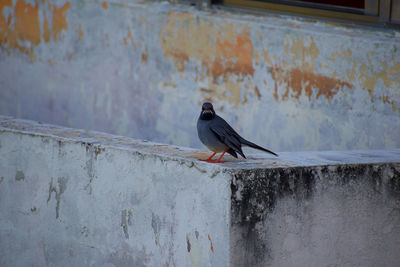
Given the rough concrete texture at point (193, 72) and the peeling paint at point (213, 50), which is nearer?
the rough concrete texture at point (193, 72)

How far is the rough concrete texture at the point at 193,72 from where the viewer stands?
216 inches

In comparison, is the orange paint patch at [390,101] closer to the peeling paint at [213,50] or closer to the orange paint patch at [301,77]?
the orange paint patch at [301,77]

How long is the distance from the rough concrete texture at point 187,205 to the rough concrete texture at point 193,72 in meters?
1.29

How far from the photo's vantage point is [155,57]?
21.5 feet

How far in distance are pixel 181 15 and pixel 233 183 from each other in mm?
3310

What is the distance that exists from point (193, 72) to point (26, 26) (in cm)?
200

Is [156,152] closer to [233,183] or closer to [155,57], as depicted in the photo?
[233,183]

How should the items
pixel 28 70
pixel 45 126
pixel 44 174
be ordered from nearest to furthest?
pixel 44 174 → pixel 45 126 → pixel 28 70

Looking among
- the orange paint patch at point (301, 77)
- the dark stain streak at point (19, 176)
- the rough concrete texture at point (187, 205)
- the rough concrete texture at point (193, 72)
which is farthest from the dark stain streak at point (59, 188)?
the orange paint patch at point (301, 77)

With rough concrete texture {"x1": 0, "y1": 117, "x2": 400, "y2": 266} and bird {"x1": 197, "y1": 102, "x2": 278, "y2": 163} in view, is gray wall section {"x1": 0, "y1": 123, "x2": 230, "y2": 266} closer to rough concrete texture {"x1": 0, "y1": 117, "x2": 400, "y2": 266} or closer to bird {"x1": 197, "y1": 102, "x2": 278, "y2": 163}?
rough concrete texture {"x1": 0, "y1": 117, "x2": 400, "y2": 266}

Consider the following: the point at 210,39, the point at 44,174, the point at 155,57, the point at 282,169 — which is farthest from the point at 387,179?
the point at 155,57

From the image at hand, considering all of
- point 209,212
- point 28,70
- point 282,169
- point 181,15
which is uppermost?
point 181,15

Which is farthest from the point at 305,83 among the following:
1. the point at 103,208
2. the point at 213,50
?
the point at 103,208

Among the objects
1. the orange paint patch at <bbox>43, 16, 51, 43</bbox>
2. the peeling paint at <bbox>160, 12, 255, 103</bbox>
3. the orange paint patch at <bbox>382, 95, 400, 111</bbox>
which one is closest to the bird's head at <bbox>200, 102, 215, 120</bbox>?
the orange paint patch at <bbox>382, 95, 400, 111</bbox>
